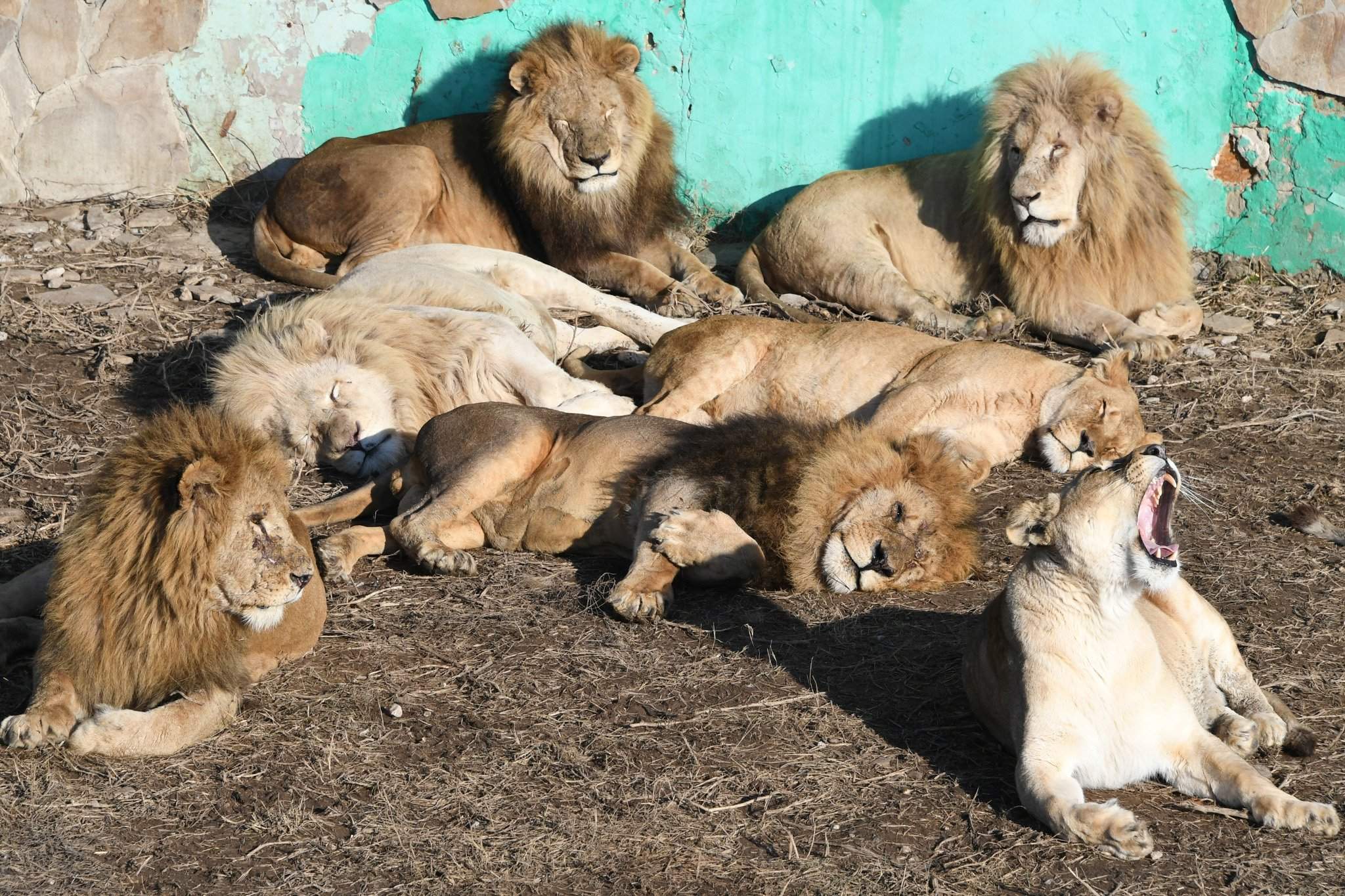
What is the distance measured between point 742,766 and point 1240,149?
16.7ft

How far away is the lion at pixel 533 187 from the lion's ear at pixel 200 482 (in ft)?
12.0

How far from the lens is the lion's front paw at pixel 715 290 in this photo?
22.9 ft

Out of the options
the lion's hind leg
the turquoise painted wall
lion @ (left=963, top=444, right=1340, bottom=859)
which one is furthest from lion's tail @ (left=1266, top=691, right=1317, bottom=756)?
the turquoise painted wall

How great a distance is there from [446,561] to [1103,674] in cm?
211

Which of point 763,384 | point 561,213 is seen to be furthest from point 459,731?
point 561,213

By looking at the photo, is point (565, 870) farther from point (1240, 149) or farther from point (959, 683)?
point (1240, 149)

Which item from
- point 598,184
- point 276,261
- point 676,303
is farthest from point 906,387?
point 276,261

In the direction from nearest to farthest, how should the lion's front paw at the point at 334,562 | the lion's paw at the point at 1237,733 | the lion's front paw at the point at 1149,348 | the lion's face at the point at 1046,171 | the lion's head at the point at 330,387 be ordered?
1. the lion's paw at the point at 1237,733
2. the lion's front paw at the point at 334,562
3. the lion's head at the point at 330,387
4. the lion's front paw at the point at 1149,348
5. the lion's face at the point at 1046,171

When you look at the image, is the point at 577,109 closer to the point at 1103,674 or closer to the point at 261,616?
the point at 261,616

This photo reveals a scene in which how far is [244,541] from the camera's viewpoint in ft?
11.5

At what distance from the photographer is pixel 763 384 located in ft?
18.3

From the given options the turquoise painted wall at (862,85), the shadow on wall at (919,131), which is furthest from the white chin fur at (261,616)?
the shadow on wall at (919,131)

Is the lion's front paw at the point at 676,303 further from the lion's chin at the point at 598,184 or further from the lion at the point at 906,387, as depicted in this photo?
the lion at the point at 906,387

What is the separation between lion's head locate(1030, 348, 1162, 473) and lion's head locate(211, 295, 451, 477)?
2225 millimetres
